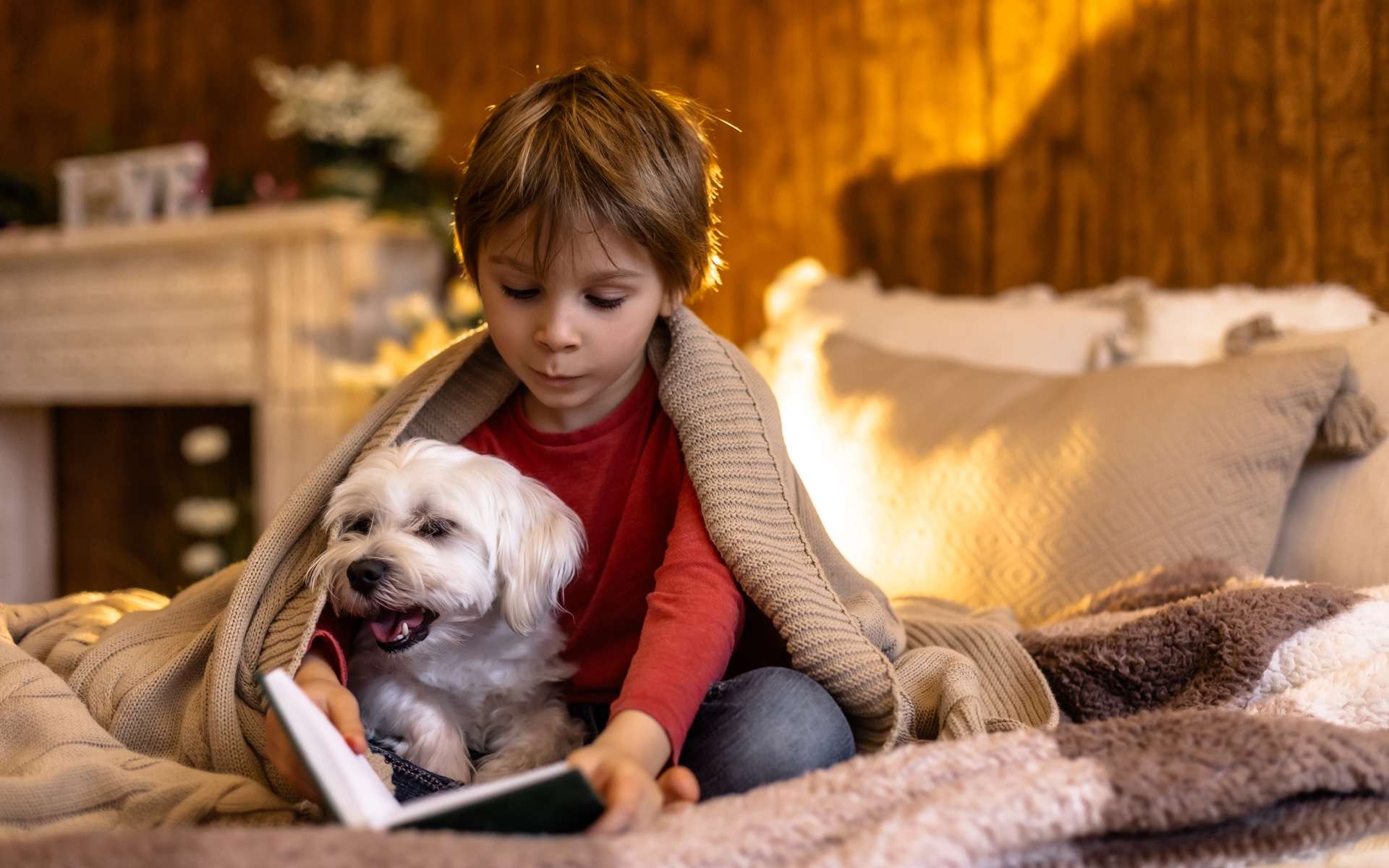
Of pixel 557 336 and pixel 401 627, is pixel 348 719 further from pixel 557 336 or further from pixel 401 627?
pixel 557 336

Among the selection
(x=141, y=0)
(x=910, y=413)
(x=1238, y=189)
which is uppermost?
(x=141, y=0)

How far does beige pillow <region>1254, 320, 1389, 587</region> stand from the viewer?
1521mm

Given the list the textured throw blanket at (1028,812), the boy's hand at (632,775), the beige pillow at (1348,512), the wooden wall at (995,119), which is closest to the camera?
the textured throw blanket at (1028,812)

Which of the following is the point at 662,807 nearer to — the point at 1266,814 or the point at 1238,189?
the point at 1266,814

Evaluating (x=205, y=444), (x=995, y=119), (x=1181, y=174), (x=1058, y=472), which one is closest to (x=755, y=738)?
(x=1058, y=472)

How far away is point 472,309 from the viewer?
9.02 ft

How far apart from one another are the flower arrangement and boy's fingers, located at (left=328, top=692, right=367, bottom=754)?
225 cm

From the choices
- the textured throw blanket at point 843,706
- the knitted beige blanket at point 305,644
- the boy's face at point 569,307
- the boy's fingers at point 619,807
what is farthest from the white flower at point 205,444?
the boy's fingers at point 619,807

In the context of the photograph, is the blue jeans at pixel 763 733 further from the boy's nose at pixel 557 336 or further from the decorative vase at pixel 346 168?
the decorative vase at pixel 346 168

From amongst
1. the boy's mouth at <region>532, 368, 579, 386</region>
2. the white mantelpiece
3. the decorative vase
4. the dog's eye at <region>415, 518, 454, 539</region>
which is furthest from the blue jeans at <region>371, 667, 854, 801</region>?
the decorative vase

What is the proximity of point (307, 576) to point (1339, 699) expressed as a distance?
98cm

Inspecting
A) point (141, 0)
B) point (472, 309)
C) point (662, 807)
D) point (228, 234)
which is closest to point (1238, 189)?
point (472, 309)

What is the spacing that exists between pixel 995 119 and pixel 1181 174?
0.40 metres

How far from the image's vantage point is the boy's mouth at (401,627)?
1159 millimetres
